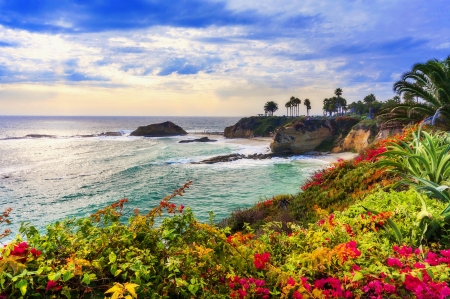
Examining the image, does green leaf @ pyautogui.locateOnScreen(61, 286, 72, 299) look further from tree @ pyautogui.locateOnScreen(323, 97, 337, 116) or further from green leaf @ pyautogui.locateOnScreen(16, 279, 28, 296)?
tree @ pyautogui.locateOnScreen(323, 97, 337, 116)

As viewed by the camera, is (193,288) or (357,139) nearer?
(193,288)

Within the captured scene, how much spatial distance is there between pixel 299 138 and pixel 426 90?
37.9m

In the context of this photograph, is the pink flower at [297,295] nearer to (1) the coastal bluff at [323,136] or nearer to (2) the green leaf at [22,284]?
(2) the green leaf at [22,284]

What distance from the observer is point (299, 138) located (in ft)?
166

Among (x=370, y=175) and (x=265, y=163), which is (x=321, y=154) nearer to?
(x=265, y=163)

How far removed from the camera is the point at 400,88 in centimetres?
1284

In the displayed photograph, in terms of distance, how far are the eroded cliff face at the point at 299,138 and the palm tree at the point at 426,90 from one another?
3603 cm

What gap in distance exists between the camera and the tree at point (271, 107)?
120812 mm

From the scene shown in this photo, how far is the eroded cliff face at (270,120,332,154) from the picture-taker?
49.9m

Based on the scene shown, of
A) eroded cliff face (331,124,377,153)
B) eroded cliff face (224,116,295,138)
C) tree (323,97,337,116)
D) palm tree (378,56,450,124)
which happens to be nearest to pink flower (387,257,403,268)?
palm tree (378,56,450,124)

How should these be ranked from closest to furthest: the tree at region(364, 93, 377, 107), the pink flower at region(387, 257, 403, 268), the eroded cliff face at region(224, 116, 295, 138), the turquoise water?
the pink flower at region(387, 257, 403, 268) → the turquoise water → the eroded cliff face at region(224, 116, 295, 138) → the tree at region(364, 93, 377, 107)

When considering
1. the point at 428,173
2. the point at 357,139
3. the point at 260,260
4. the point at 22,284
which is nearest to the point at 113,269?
the point at 22,284

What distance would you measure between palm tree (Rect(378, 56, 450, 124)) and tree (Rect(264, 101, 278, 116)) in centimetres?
10836

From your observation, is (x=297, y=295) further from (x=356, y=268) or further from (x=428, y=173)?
(x=428, y=173)
